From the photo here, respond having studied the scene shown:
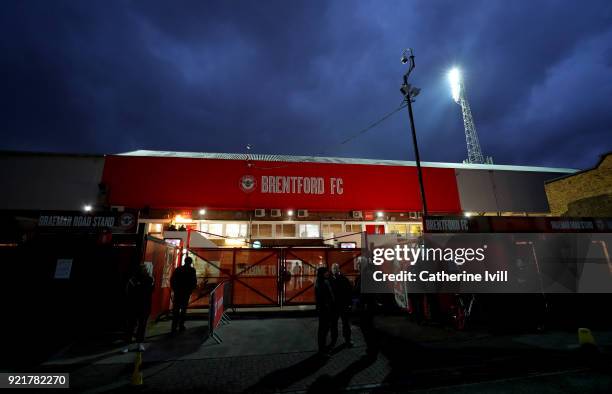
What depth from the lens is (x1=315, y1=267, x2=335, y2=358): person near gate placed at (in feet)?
19.5

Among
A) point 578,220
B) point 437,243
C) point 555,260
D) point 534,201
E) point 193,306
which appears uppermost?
point 534,201

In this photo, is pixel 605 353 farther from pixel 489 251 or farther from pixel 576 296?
pixel 576 296

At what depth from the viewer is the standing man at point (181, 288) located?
7559 mm

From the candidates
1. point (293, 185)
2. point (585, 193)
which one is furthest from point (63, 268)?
point (585, 193)

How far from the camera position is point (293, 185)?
18.2 meters

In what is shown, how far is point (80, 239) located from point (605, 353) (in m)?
13.4

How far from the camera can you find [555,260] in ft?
32.6

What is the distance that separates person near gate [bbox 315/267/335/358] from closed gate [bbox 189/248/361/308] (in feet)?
13.9

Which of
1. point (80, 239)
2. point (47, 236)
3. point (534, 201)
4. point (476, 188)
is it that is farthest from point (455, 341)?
point (534, 201)

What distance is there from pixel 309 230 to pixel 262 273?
7.88m

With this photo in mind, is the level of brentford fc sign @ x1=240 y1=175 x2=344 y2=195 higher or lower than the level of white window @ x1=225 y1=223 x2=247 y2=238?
higher

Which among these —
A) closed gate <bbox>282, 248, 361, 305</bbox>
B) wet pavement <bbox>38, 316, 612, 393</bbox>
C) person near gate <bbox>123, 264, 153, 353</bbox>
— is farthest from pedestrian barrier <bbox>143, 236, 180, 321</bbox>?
closed gate <bbox>282, 248, 361, 305</bbox>

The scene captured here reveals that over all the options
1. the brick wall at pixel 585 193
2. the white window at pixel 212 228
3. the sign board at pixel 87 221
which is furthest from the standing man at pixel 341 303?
the brick wall at pixel 585 193

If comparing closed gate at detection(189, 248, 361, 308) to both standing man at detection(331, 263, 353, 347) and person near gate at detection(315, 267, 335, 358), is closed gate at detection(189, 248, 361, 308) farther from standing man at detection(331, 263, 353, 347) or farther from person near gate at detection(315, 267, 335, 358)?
person near gate at detection(315, 267, 335, 358)
